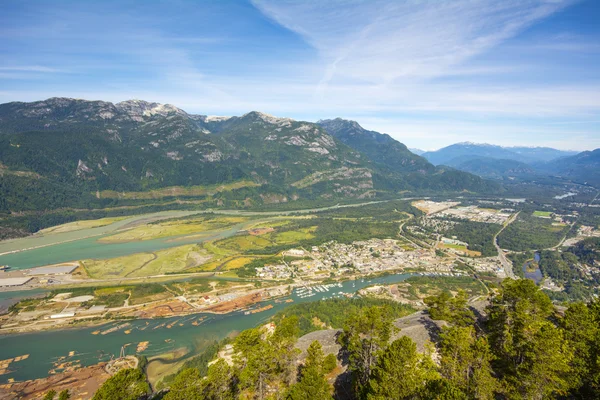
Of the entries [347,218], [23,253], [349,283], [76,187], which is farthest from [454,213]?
[76,187]

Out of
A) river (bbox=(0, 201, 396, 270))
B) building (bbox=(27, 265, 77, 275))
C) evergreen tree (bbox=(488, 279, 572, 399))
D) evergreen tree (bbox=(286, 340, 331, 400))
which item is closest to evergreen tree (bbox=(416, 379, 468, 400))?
evergreen tree (bbox=(488, 279, 572, 399))

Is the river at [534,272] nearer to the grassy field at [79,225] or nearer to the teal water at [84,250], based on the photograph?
the teal water at [84,250]

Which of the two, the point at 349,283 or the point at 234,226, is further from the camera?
the point at 234,226

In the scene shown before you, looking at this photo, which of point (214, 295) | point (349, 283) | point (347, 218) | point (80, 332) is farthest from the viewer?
point (347, 218)

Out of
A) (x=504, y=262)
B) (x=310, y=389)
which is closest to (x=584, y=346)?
(x=310, y=389)

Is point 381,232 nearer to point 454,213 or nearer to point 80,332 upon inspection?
point 454,213

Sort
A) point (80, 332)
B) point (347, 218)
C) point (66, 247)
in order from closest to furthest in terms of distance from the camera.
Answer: point (80, 332) < point (66, 247) < point (347, 218)

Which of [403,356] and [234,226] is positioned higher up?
[403,356]
